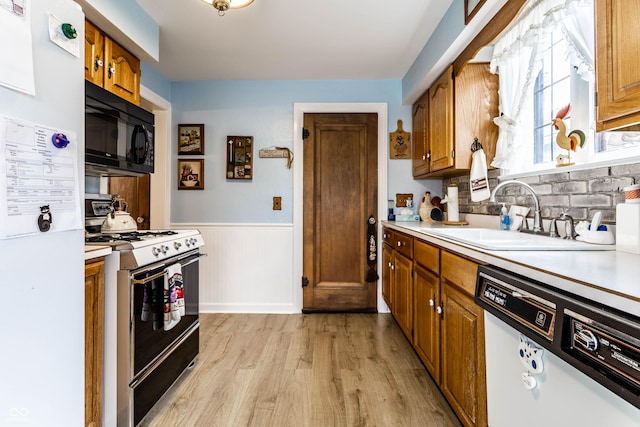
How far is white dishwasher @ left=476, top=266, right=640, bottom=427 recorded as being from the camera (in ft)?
1.96

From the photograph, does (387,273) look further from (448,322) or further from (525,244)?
(525,244)

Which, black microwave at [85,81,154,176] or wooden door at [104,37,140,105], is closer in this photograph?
black microwave at [85,81,154,176]

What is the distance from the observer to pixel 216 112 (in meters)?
3.44

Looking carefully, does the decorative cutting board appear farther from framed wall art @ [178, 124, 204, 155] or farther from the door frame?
framed wall art @ [178, 124, 204, 155]

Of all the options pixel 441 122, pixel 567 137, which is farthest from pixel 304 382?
pixel 441 122

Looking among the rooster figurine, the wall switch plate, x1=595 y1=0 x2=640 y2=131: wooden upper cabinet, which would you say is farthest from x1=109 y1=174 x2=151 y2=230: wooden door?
x1=595 y1=0 x2=640 y2=131: wooden upper cabinet

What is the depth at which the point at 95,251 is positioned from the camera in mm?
1346

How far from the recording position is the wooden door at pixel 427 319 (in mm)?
1759

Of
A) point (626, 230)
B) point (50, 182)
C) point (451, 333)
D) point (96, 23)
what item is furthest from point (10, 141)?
point (626, 230)

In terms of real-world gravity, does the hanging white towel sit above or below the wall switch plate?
below

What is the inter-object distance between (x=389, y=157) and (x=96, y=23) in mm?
2522

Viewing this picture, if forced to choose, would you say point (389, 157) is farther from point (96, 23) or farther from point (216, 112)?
point (96, 23)

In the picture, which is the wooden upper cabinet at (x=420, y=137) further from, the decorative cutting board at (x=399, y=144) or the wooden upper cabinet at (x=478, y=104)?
the wooden upper cabinet at (x=478, y=104)

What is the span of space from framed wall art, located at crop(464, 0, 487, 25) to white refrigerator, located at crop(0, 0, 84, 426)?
1823 millimetres
